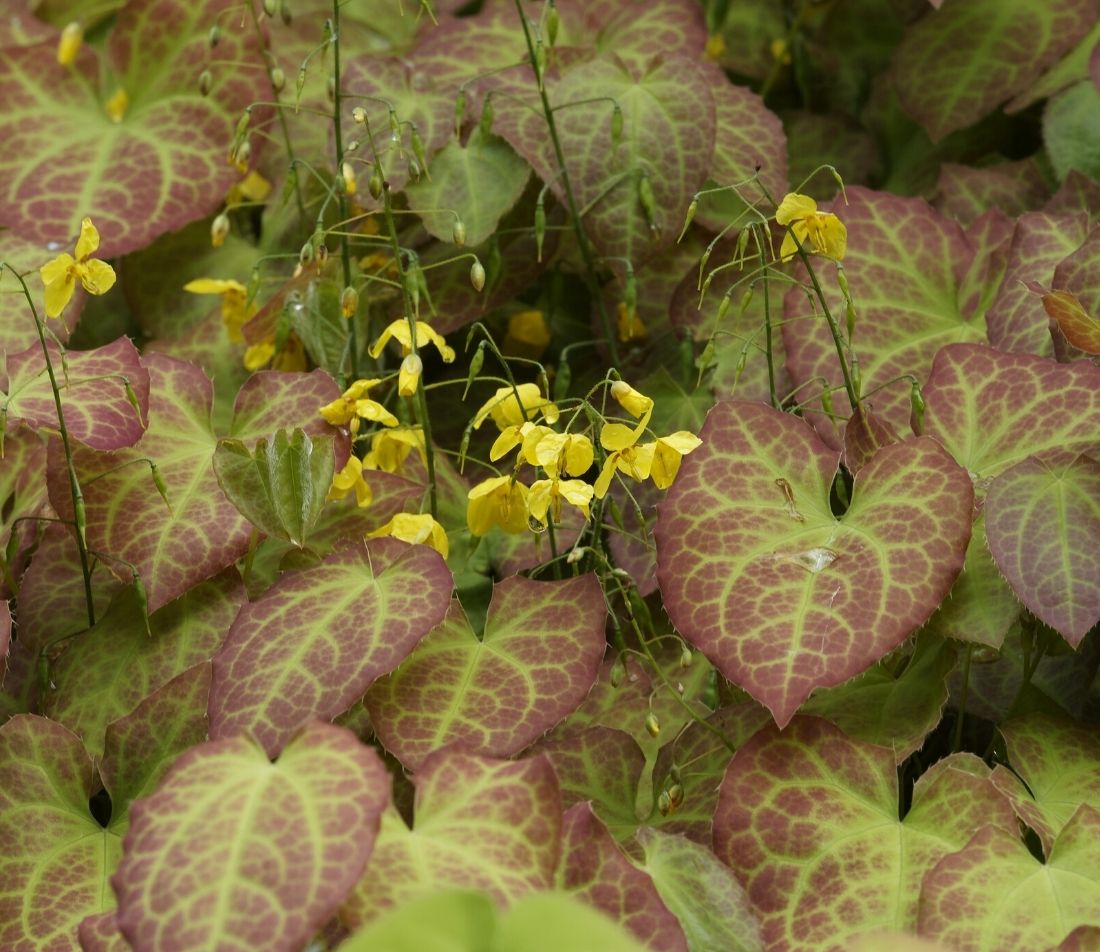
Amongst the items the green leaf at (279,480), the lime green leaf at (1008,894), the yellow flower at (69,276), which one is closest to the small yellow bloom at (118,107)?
→ the yellow flower at (69,276)

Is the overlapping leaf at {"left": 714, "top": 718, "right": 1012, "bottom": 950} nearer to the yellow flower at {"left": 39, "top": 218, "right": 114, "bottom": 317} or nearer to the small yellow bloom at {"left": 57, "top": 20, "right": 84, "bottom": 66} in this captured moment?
the yellow flower at {"left": 39, "top": 218, "right": 114, "bottom": 317}

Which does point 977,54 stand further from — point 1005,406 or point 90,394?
point 90,394

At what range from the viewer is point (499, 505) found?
1381mm

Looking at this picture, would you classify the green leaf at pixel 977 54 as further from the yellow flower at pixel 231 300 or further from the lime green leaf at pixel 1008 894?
the lime green leaf at pixel 1008 894

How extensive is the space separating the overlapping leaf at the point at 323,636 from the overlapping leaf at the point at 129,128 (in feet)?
2.32

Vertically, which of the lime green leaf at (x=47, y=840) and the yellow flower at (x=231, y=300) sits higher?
the yellow flower at (x=231, y=300)

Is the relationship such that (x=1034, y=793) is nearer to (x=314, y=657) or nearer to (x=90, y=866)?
(x=314, y=657)

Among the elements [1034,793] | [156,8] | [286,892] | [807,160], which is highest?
[156,8]

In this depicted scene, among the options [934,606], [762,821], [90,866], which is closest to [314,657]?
[90,866]

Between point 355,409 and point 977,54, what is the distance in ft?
3.97

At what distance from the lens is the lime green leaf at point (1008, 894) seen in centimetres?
116

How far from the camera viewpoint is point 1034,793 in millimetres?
1380

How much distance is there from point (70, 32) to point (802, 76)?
1.12m

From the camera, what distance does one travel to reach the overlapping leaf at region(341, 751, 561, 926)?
40.7 inches
